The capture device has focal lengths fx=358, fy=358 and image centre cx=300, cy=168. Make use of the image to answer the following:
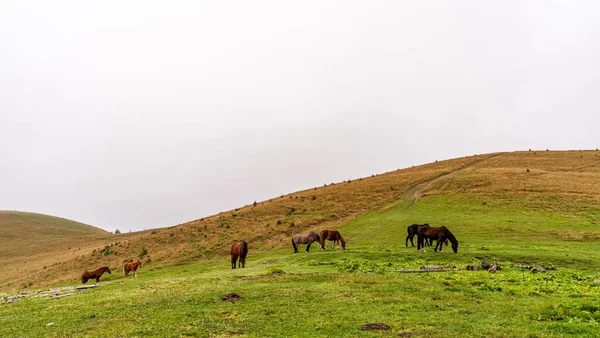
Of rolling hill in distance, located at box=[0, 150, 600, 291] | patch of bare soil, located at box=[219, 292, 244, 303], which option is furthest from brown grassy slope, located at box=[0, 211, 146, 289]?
patch of bare soil, located at box=[219, 292, 244, 303]

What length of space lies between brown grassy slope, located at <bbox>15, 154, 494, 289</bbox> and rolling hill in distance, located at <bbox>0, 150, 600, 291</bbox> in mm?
152

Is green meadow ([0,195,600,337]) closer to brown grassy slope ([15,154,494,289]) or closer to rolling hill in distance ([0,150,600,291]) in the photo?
rolling hill in distance ([0,150,600,291])

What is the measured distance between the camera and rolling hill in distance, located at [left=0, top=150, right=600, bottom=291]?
1455 inches

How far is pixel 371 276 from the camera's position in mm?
17953

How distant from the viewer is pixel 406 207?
47.6 m

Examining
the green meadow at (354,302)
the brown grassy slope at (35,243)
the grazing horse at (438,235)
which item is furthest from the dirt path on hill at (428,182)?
the brown grassy slope at (35,243)

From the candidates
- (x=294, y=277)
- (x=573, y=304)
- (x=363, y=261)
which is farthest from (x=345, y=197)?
(x=573, y=304)

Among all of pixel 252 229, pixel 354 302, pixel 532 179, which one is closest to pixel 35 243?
pixel 252 229

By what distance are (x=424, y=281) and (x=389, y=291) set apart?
268cm

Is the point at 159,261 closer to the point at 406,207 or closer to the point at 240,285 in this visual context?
the point at 240,285

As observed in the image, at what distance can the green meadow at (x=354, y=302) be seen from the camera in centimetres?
1026

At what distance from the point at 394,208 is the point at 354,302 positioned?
37.1m

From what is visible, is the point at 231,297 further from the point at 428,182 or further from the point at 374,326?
the point at 428,182

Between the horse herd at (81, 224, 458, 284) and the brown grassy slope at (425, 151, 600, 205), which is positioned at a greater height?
the brown grassy slope at (425, 151, 600, 205)
